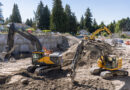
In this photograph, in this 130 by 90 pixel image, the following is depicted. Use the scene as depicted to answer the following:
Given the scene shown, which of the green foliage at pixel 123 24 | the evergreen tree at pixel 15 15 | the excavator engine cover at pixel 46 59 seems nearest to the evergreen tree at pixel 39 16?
the evergreen tree at pixel 15 15

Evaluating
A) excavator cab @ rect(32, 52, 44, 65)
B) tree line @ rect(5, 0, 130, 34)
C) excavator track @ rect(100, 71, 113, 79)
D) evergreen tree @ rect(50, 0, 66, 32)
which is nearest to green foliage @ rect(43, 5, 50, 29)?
tree line @ rect(5, 0, 130, 34)

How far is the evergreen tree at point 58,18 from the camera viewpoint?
1698 inches

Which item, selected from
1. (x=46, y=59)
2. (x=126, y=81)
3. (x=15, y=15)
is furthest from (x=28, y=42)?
(x=15, y=15)

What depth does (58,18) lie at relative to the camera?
43500mm

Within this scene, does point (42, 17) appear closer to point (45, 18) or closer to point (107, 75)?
point (45, 18)

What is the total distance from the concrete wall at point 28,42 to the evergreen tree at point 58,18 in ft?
42.0

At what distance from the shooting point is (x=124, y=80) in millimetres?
10328

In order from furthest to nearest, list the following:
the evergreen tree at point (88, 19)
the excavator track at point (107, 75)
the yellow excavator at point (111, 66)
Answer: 1. the evergreen tree at point (88, 19)
2. the yellow excavator at point (111, 66)
3. the excavator track at point (107, 75)

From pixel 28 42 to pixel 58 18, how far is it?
21895mm

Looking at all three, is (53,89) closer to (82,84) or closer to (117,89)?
(82,84)

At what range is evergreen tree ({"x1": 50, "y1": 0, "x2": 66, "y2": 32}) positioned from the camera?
43.1 meters

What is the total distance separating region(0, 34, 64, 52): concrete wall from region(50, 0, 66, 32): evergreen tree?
12.8 m

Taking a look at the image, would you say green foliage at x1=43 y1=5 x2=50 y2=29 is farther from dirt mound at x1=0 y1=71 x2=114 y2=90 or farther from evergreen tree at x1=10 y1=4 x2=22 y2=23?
dirt mound at x1=0 y1=71 x2=114 y2=90

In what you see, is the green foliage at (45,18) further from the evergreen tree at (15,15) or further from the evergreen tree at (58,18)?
the evergreen tree at (15,15)
